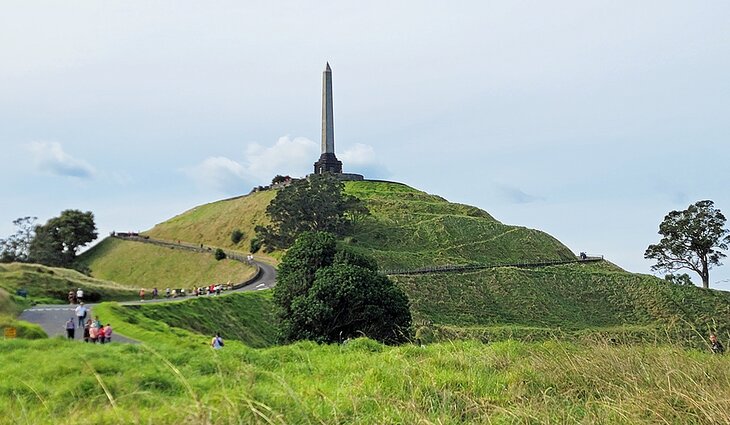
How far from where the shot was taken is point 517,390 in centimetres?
942

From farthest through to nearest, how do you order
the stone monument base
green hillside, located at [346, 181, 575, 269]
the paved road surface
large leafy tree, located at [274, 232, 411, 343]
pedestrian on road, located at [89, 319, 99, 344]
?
the stone monument base
green hillside, located at [346, 181, 575, 269]
large leafy tree, located at [274, 232, 411, 343]
the paved road surface
pedestrian on road, located at [89, 319, 99, 344]

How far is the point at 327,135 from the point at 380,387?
263 ft

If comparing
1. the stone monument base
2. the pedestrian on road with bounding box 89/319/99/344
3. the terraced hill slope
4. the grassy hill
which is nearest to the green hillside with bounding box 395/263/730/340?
the grassy hill

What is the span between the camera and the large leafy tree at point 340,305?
90.4ft

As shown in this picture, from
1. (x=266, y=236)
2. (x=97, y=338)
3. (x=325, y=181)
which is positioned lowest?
(x=97, y=338)

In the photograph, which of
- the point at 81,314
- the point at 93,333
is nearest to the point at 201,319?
the point at 81,314

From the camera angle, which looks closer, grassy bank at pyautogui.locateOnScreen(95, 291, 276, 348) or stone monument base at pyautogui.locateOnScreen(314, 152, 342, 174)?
grassy bank at pyautogui.locateOnScreen(95, 291, 276, 348)

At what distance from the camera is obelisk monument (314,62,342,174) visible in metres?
82.9

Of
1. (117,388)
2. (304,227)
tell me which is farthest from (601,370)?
(304,227)

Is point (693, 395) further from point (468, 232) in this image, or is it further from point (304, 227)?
point (468, 232)

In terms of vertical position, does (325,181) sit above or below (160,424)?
above

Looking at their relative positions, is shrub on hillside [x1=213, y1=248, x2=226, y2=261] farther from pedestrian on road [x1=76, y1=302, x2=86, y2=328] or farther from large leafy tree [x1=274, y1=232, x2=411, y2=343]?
pedestrian on road [x1=76, y1=302, x2=86, y2=328]

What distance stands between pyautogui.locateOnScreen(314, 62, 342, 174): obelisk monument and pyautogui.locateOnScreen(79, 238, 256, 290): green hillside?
81.1 ft

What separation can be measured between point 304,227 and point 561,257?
100 ft
